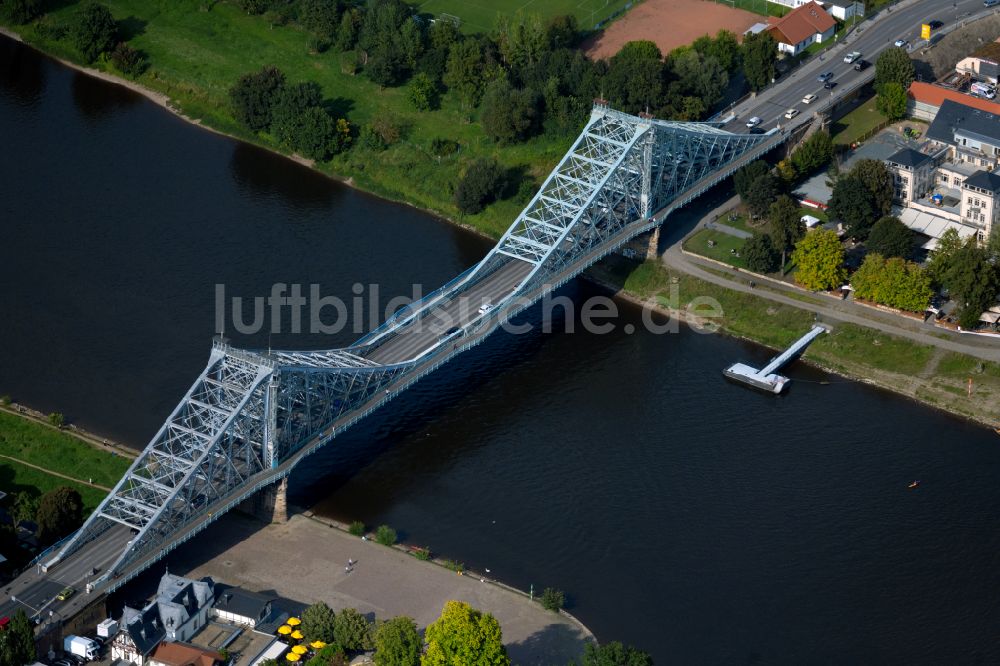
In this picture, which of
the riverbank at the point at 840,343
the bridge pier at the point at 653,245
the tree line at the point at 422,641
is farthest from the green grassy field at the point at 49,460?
the bridge pier at the point at 653,245

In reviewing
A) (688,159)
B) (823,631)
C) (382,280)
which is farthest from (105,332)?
(823,631)

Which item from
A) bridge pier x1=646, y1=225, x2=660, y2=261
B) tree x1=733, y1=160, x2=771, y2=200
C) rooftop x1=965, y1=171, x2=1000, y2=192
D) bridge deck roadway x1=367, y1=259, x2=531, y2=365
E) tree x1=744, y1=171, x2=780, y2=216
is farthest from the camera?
tree x1=733, y1=160, x2=771, y2=200

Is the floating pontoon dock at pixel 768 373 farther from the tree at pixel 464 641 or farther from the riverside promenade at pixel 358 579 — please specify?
the tree at pixel 464 641

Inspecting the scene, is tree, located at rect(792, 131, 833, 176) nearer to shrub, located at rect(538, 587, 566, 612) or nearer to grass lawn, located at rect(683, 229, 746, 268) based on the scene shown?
grass lawn, located at rect(683, 229, 746, 268)

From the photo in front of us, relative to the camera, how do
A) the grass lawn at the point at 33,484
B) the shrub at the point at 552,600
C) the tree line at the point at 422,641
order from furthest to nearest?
the grass lawn at the point at 33,484 < the shrub at the point at 552,600 < the tree line at the point at 422,641

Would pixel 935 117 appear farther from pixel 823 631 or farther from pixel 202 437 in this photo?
pixel 202 437

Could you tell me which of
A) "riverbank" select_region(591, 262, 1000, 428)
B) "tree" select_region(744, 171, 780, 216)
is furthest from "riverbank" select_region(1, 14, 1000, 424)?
"tree" select_region(744, 171, 780, 216)
